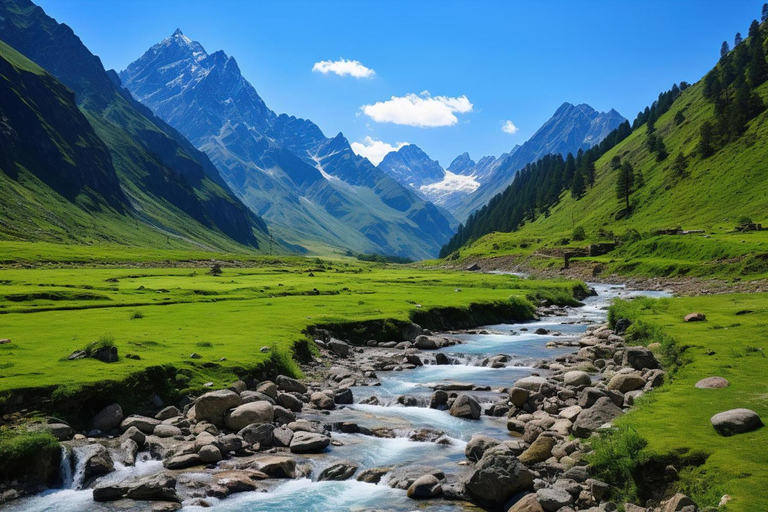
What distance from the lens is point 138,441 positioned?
2045 centimetres

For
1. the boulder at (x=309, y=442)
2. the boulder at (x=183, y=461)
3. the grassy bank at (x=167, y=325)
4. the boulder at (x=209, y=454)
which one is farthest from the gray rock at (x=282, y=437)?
the grassy bank at (x=167, y=325)

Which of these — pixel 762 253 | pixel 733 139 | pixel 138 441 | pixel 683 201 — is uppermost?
pixel 733 139

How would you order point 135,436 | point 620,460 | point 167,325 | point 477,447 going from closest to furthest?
point 620,460 < point 477,447 < point 135,436 < point 167,325

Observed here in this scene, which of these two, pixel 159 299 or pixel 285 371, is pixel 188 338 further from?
pixel 159 299

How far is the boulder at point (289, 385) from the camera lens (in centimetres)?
2941

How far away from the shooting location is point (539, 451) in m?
18.8

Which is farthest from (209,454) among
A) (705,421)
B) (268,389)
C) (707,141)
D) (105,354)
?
(707,141)

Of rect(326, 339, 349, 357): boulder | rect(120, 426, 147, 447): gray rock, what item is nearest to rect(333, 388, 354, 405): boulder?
rect(120, 426, 147, 447): gray rock

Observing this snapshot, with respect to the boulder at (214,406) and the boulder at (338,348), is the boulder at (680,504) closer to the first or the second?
the boulder at (214,406)

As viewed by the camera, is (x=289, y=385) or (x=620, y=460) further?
(x=289, y=385)

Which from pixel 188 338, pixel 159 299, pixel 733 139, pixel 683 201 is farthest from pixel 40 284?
pixel 733 139

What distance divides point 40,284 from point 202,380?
5366cm

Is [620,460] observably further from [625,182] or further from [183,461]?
[625,182]

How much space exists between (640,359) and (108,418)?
28.3m
